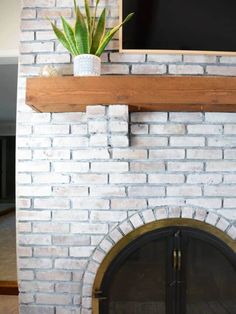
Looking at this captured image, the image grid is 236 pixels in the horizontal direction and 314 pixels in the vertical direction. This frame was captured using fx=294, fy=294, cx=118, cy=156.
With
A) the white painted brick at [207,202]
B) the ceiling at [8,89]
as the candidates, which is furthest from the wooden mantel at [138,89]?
the ceiling at [8,89]

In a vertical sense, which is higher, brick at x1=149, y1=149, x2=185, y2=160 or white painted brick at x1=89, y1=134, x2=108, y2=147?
white painted brick at x1=89, y1=134, x2=108, y2=147

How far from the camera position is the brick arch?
1.62 m

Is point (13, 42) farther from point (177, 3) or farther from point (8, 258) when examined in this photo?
point (8, 258)

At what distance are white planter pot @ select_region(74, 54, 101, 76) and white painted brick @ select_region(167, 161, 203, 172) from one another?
2.08 feet

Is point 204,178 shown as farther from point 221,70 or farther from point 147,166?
point 221,70

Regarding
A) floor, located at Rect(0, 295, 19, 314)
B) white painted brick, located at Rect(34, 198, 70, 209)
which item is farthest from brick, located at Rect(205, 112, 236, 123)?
floor, located at Rect(0, 295, 19, 314)

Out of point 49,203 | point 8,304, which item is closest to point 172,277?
point 49,203

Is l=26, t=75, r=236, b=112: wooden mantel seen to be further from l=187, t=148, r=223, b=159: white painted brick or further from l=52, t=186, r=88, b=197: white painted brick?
l=52, t=186, r=88, b=197: white painted brick

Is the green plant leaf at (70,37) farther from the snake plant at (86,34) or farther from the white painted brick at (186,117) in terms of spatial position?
the white painted brick at (186,117)

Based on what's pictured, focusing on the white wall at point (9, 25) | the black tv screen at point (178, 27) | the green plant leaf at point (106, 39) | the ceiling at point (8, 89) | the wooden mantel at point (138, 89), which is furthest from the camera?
the ceiling at point (8, 89)

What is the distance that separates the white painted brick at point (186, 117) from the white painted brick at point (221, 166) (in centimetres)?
25

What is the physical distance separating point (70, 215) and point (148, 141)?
1.96 ft

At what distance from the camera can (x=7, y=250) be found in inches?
159

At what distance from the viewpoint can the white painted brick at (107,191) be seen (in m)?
1.63
